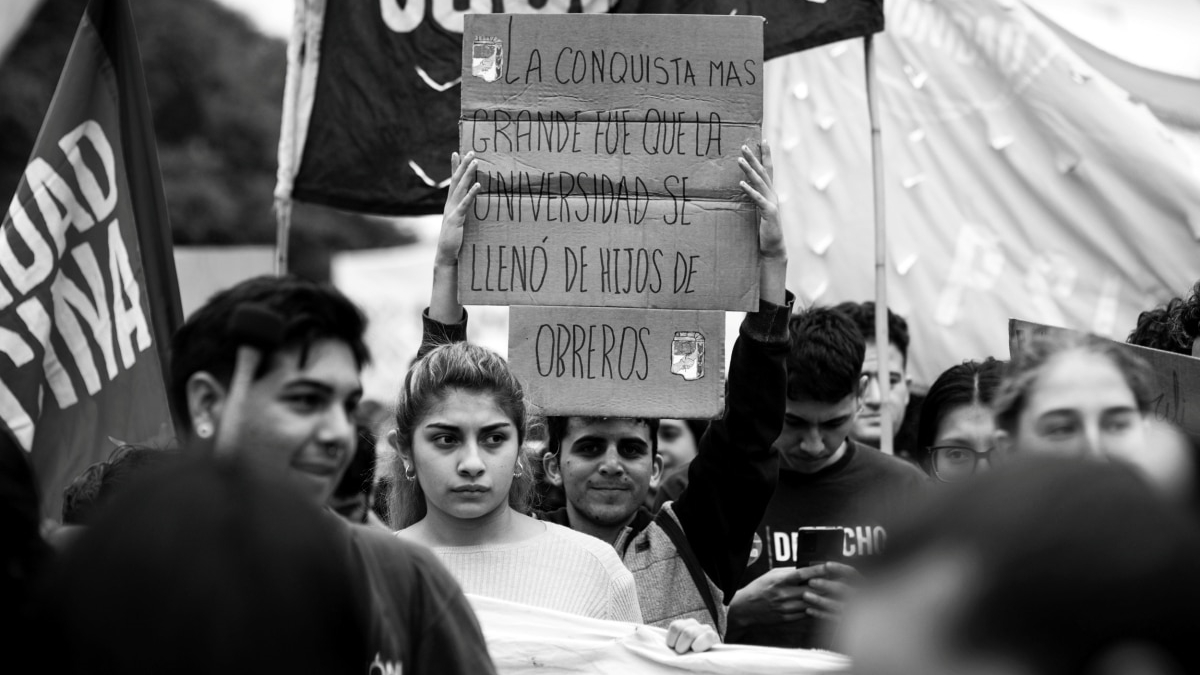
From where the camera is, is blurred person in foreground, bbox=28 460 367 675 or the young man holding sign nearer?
blurred person in foreground, bbox=28 460 367 675

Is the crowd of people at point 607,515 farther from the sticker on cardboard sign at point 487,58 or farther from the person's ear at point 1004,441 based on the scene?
the sticker on cardboard sign at point 487,58

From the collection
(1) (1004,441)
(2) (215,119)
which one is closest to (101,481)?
(1) (1004,441)

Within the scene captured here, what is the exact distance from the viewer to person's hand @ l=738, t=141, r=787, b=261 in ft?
12.0

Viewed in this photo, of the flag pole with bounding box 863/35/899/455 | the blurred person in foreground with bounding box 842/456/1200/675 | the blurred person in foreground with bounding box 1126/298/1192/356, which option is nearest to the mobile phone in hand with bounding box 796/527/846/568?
the blurred person in foreground with bounding box 1126/298/1192/356

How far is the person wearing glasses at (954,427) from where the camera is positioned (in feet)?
13.4

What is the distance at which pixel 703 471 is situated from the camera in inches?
139

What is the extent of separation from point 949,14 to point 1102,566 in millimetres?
5252

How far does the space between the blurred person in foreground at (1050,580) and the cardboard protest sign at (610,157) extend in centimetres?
261

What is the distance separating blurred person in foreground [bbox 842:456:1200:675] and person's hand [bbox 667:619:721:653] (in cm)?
176

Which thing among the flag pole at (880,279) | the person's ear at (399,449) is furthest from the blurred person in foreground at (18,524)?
the flag pole at (880,279)

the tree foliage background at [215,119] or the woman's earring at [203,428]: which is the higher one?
the tree foliage background at [215,119]

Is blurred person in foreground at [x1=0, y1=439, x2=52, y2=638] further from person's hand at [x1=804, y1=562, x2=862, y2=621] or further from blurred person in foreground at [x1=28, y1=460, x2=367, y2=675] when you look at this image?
person's hand at [x1=804, y1=562, x2=862, y2=621]

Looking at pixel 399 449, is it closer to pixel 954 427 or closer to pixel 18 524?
pixel 954 427

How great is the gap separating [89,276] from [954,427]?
2576 millimetres
